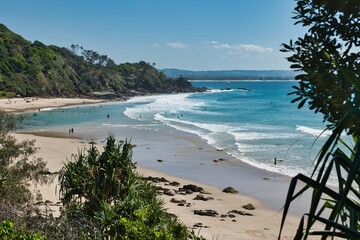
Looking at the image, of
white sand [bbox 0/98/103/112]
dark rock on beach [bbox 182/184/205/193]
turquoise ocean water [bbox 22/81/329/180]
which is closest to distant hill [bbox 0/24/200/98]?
white sand [bbox 0/98/103/112]

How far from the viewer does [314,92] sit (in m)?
4.19

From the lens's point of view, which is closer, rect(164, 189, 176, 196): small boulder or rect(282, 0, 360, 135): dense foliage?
rect(282, 0, 360, 135): dense foliage

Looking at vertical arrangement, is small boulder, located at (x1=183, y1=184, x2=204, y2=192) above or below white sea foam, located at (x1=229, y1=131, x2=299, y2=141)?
below

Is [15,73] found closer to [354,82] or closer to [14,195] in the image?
[14,195]

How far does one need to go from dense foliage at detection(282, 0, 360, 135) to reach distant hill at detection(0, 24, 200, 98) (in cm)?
8826

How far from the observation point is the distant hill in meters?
95.2

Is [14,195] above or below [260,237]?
above

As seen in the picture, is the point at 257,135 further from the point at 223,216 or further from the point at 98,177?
the point at 98,177

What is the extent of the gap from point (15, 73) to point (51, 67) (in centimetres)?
1286

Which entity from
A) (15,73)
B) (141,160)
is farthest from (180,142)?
(15,73)

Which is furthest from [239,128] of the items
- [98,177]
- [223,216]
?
[98,177]

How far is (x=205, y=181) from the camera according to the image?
26.3 metres

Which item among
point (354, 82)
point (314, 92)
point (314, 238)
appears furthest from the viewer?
point (314, 238)

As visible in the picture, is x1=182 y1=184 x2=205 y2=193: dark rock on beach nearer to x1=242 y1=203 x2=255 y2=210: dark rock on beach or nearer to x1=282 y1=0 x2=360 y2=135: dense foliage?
x1=242 y1=203 x2=255 y2=210: dark rock on beach
